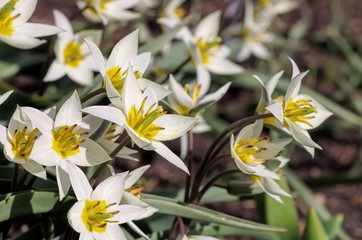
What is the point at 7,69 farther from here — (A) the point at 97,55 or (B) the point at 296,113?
(B) the point at 296,113

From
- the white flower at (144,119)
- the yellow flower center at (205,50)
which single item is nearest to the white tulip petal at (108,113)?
the white flower at (144,119)

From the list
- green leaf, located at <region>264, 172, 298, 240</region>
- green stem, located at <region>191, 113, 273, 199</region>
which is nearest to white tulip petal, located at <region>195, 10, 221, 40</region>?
green leaf, located at <region>264, 172, 298, 240</region>

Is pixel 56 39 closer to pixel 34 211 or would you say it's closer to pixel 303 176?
pixel 34 211

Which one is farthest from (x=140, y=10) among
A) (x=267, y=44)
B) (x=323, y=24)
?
(x=323, y=24)

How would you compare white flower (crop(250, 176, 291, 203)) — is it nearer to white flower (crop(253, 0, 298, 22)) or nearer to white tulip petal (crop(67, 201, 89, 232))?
white tulip petal (crop(67, 201, 89, 232))

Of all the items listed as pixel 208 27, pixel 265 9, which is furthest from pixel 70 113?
pixel 265 9

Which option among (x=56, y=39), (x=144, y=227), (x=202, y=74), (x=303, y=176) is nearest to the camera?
(x=144, y=227)

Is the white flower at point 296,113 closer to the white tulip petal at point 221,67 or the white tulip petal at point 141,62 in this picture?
the white tulip petal at point 141,62
